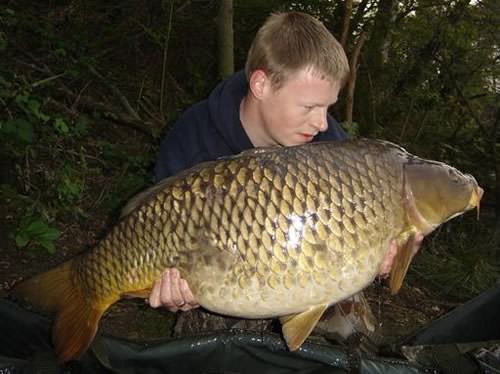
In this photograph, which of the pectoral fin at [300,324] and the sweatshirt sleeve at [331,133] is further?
the sweatshirt sleeve at [331,133]

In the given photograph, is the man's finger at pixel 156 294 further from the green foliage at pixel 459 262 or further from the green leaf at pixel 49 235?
the green foliage at pixel 459 262

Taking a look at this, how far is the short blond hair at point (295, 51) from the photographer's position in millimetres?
1535

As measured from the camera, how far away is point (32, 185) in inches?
122

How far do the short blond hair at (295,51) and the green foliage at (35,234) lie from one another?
4.61 feet

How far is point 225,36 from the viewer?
337 centimetres

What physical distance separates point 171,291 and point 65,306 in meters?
0.25

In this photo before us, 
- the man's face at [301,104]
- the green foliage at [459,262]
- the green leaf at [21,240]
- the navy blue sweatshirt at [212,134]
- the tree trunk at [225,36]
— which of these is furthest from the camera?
the tree trunk at [225,36]

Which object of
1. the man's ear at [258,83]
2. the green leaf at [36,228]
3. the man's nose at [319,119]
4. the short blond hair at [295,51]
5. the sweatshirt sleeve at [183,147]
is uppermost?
the short blond hair at [295,51]

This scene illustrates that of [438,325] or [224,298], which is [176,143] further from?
[438,325]

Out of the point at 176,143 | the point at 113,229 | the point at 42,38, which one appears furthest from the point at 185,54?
the point at 113,229

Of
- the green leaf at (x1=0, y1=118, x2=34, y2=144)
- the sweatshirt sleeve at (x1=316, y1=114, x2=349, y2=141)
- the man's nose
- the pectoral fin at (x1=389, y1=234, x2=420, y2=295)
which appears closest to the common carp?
the pectoral fin at (x1=389, y1=234, x2=420, y2=295)

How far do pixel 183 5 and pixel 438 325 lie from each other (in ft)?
10.5

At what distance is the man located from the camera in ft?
5.00

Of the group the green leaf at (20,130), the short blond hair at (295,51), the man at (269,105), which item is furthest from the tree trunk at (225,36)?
the short blond hair at (295,51)
